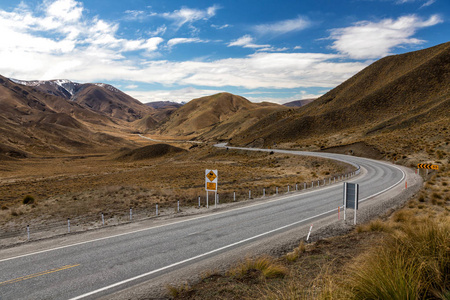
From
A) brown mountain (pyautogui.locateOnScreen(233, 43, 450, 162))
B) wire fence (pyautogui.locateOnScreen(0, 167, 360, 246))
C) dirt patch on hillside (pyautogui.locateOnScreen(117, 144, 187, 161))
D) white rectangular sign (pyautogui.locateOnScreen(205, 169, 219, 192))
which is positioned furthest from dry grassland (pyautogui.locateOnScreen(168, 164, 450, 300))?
dirt patch on hillside (pyautogui.locateOnScreen(117, 144, 187, 161))

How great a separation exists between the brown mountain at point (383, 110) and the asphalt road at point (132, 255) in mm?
49761

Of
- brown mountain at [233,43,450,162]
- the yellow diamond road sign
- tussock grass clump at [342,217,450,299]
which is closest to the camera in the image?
tussock grass clump at [342,217,450,299]

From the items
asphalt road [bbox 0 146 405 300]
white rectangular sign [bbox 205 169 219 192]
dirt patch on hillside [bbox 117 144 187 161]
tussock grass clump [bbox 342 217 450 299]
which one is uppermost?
tussock grass clump [bbox 342 217 450 299]

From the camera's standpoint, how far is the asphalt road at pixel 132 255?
909 cm

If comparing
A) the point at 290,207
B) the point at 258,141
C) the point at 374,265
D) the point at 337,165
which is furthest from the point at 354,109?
the point at 374,265

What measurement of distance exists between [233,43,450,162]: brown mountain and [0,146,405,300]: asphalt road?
163ft

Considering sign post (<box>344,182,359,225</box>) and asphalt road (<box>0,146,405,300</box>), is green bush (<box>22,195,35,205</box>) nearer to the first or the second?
asphalt road (<box>0,146,405,300</box>)

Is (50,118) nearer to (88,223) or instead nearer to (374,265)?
(88,223)

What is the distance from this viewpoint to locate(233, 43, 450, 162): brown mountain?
228 ft

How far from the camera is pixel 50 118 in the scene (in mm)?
193625

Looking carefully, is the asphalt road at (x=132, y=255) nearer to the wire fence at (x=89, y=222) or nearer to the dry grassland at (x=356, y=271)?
the dry grassland at (x=356, y=271)

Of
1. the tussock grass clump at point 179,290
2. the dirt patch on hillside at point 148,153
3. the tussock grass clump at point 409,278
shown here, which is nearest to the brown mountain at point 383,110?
the dirt patch on hillside at point 148,153

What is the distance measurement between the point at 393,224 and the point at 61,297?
45.2 feet

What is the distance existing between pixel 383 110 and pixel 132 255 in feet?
350
